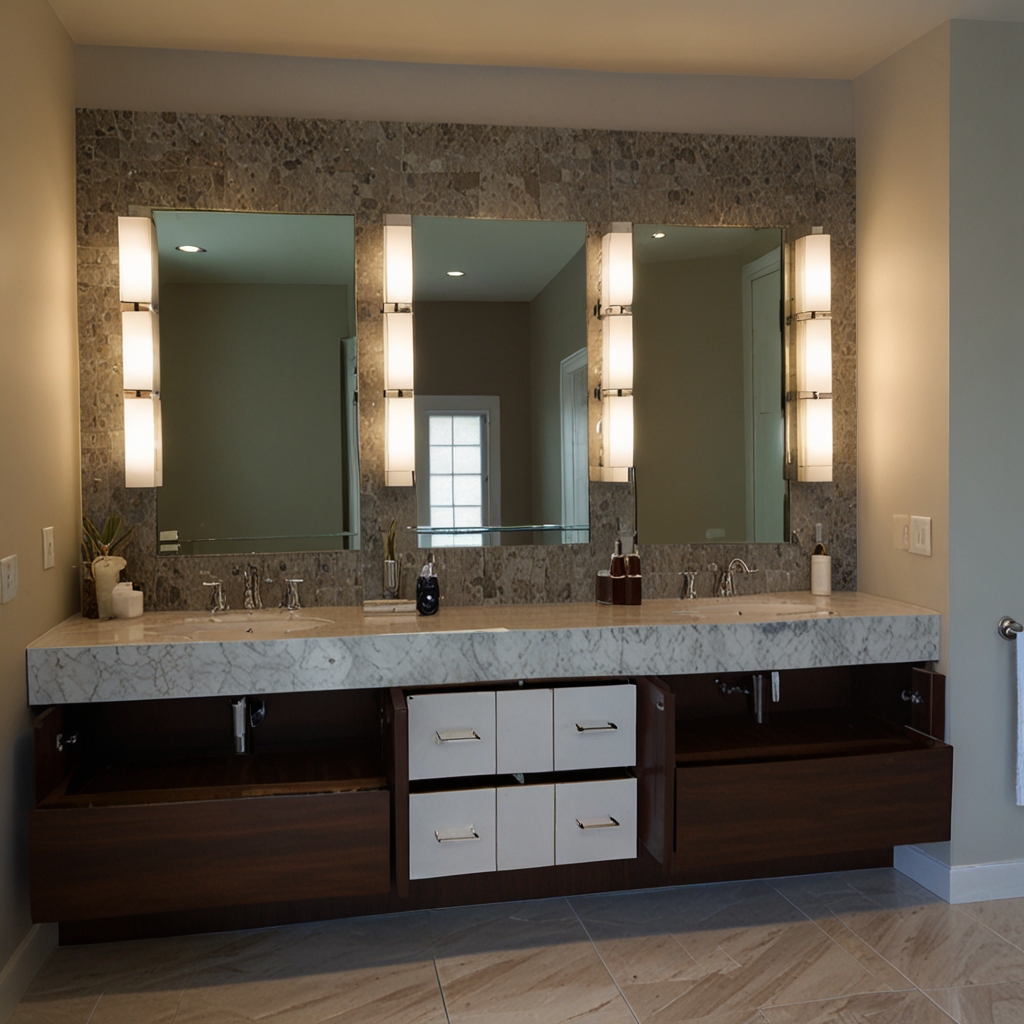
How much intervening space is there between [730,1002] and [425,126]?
2646mm

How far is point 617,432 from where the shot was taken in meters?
3.15

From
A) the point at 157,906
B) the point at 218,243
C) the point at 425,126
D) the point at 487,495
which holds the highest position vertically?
the point at 425,126

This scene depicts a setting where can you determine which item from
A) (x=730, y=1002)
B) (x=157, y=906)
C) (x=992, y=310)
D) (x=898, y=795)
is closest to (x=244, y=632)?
(x=157, y=906)

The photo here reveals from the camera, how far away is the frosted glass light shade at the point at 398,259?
3008 mm

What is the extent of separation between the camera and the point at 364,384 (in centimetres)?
308

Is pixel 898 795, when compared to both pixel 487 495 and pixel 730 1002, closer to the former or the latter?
pixel 730 1002

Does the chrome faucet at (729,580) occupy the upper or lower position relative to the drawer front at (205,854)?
upper

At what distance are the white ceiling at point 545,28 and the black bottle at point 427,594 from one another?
1587 millimetres

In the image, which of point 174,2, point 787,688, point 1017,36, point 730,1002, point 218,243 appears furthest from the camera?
point 787,688

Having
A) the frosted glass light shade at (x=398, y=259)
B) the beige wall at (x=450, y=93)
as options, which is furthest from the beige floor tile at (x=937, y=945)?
the beige wall at (x=450, y=93)

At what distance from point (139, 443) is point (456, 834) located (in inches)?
58.0

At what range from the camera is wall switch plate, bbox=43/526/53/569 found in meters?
2.58

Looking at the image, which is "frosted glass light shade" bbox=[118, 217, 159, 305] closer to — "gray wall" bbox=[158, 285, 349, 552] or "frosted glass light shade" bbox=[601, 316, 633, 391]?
"gray wall" bbox=[158, 285, 349, 552]

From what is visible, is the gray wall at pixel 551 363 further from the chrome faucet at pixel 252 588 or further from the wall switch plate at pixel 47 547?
the wall switch plate at pixel 47 547
